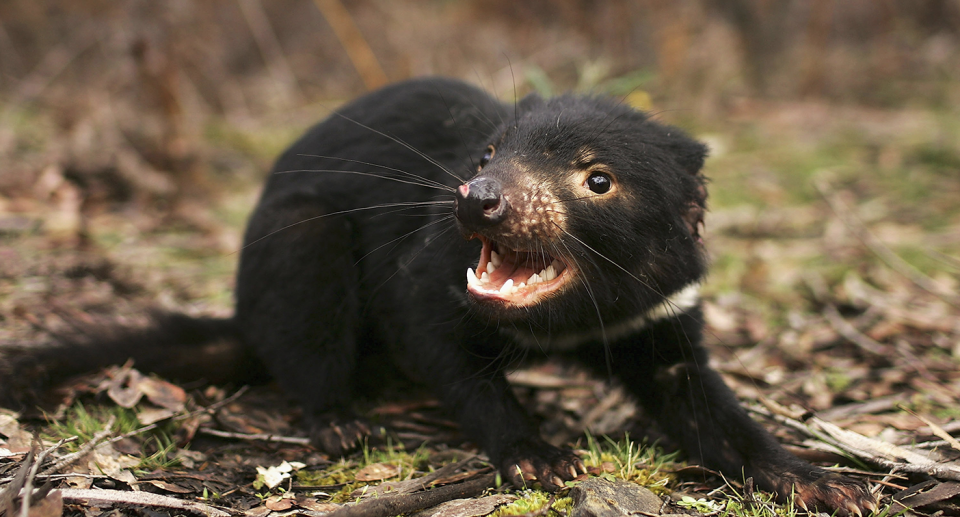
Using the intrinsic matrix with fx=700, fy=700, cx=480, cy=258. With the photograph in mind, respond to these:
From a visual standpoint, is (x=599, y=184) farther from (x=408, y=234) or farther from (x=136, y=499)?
(x=136, y=499)

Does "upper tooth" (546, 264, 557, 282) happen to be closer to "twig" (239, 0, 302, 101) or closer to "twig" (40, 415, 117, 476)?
"twig" (40, 415, 117, 476)

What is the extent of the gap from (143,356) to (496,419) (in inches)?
65.2

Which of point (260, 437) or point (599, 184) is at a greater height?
point (599, 184)

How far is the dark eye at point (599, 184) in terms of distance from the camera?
94.0 inches

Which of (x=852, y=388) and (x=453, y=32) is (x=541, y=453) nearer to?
(x=852, y=388)

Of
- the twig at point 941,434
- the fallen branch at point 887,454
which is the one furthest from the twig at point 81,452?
the twig at point 941,434

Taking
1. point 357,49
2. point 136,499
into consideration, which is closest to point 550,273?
point 136,499

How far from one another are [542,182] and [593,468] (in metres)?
1.06

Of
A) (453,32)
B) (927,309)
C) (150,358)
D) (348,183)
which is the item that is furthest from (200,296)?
(453,32)

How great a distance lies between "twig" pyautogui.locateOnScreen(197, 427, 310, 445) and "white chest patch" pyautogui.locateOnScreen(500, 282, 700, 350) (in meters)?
1.01

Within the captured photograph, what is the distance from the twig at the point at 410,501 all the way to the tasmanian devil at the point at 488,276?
0.61 ft

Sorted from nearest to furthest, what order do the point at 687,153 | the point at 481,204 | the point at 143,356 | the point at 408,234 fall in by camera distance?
the point at 481,204, the point at 408,234, the point at 687,153, the point at 143,356

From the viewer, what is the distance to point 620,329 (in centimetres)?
271

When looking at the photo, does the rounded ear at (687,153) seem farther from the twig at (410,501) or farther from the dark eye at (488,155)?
the twig at (410,501)
